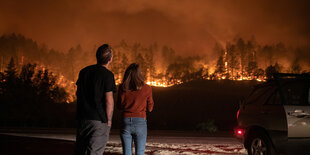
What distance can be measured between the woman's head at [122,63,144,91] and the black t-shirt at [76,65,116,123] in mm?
1023

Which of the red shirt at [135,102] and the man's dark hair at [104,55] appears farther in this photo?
the red shirt at [135,102]

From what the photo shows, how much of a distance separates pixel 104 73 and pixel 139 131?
4.83ft

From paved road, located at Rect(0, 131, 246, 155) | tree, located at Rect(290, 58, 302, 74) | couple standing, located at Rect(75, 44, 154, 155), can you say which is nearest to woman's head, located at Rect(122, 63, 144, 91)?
couple standing, located at Rect(75, 44, 154, 155)

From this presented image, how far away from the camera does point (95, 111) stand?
466 cm

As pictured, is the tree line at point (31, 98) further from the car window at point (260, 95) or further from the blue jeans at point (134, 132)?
the blue jeans at point (134, 132)

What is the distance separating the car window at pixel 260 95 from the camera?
846cm

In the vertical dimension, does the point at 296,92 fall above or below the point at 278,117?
above

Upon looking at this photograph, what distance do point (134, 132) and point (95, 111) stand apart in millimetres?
1302

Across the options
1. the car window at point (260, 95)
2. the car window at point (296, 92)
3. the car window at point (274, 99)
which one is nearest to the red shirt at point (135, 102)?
the car window at point (296, 92)

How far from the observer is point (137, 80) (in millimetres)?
5809

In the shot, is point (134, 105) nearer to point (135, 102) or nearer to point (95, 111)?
point (135, 102)

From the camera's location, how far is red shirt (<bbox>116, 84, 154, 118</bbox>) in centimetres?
583

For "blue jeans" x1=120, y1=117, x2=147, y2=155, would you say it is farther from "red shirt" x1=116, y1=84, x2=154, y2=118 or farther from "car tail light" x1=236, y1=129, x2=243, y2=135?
"car tail light" x1=236, y1=129, x2=243, y2=135

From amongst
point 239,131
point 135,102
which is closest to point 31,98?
point 239,131
